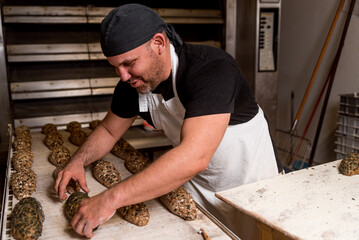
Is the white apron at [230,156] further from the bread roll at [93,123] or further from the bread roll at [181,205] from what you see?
the bread roll at [93,123]

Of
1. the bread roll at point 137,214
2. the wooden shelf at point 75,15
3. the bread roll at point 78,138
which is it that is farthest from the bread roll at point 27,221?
the wooden shelf at point 75,15

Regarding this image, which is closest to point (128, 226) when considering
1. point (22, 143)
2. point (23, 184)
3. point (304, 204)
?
point (23, 184)

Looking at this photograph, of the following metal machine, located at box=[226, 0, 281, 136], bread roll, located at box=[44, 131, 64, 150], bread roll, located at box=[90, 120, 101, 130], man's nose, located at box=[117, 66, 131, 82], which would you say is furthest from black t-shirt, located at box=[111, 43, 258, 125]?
metal machine, located at box=[226, 0, 281, 136]

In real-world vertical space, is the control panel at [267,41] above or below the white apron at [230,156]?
above

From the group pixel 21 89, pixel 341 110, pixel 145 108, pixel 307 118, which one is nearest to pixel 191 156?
pixel 145 108

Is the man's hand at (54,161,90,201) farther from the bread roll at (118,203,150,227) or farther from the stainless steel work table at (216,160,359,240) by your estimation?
the stainless steel work table at (216,160,359,240)

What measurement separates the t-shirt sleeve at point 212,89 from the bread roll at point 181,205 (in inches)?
13.8

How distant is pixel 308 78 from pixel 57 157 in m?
3.12

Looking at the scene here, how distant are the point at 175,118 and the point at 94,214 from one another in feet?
2.28

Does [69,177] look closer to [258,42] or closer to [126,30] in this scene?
[126,30]

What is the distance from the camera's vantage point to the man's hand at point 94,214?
1103 mm

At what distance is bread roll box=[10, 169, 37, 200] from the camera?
4.66 feet

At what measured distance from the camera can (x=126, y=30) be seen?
121 cm

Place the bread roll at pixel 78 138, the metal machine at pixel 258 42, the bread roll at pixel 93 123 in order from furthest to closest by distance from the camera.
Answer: the metal machine at pixel 258 42
the bread roll at pixel 93 123
the bread roll at pixel 78 138
